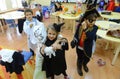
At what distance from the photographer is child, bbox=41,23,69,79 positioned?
54.4 inches

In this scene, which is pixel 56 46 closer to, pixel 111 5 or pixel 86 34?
A: pixel 86 34

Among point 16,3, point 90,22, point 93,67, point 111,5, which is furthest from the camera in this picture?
point 16,3

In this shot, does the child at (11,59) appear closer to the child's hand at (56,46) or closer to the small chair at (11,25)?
the child's hand at (56,46)

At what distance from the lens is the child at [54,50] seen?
138cm

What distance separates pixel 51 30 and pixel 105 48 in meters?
1.81

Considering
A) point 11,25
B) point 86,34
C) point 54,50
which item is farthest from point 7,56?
point 11,25

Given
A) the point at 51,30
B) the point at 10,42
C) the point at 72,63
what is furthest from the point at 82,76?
the point at 10,42

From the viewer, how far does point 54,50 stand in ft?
4.56

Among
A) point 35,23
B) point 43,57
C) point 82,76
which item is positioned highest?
point 35,23

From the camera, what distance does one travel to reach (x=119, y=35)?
1941mm

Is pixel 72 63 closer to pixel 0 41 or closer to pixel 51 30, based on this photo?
pixel 51 30

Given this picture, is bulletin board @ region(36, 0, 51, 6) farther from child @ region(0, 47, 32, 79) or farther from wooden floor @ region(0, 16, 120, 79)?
child @ region(0, 47, 32, 79)

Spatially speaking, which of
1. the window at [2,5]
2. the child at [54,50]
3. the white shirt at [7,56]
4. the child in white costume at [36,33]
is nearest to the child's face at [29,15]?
the child in white costume at [36,33]

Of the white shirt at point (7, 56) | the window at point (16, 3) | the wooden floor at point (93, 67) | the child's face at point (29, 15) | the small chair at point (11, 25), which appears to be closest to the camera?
the white shirt at point (7, 56)
